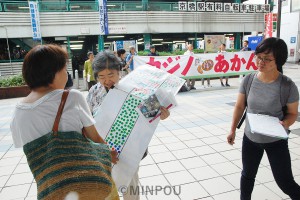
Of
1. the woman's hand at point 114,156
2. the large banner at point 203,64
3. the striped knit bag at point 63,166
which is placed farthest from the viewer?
the large banner at point 203,64

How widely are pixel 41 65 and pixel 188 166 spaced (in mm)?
2598

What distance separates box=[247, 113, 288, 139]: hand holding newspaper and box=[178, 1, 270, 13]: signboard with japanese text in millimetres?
15648

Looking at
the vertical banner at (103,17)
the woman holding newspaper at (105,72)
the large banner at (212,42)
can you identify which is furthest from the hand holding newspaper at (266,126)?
the vertical banner at (103,17)

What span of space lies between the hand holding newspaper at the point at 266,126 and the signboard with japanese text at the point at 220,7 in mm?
15648

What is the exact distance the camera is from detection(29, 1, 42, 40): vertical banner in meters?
13.3

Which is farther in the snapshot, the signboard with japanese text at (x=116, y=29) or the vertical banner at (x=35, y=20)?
the signboard with japanese text at (x=116, y=29)

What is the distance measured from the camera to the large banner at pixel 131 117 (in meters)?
1.61

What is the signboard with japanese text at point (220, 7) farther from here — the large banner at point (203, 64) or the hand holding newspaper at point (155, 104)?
the hand holding newspaper at point (155, 104)

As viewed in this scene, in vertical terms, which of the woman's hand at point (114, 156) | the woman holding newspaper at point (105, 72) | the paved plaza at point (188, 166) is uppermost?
the woman holding newspaper at point (105, 72)

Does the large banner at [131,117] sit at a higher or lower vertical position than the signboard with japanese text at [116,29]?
lower

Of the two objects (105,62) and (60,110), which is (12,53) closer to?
(105,62)

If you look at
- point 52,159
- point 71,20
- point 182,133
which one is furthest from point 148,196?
point 71,20

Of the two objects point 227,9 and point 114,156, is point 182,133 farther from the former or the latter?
point 227,9

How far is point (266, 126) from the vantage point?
5.64ft
